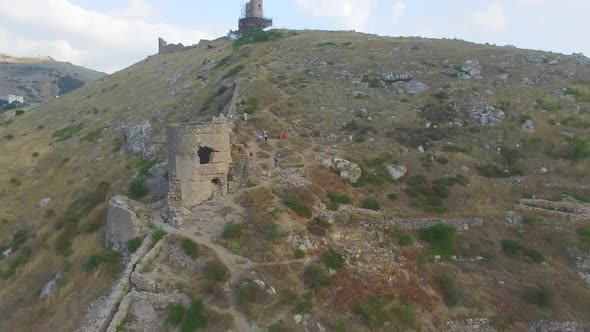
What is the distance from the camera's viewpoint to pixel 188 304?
1675 cm

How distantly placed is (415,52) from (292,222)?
125ft

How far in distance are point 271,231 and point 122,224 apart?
23.4ft

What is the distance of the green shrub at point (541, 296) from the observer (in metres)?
19.1

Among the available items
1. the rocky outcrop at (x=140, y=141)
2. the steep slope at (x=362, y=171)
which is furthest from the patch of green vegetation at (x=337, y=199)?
the rocky outcrop at (x=140, y=141)

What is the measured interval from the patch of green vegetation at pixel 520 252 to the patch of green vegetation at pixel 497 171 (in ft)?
Result: 27.9

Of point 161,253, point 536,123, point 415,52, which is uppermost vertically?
point 415,52


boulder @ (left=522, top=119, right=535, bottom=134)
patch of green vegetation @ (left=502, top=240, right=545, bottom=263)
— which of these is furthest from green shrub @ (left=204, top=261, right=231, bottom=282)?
boulder @ (left=522, top=119, right=535, bottom=134)

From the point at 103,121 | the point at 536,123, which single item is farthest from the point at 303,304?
the point at 103,121

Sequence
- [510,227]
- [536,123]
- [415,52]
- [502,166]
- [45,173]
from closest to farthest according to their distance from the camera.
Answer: [510,227] < [502,166] < [536,123] < [45,173] < [415,52]

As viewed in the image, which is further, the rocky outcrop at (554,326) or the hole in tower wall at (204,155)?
the hole in tower wall at (204,155)

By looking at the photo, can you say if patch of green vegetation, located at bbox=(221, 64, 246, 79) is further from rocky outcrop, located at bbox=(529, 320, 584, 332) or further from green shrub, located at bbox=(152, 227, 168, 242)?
rocky outcrop, located at bbox=(529, 320, 584, 332)

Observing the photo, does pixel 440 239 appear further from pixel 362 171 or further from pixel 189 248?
pixel 189 248

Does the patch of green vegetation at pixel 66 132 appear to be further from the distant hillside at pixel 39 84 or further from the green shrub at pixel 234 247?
the distant hillside at pixel 39 84

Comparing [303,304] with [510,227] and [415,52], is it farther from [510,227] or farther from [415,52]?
[415,52]
